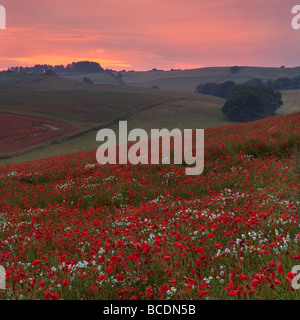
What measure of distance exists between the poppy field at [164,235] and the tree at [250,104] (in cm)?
8617

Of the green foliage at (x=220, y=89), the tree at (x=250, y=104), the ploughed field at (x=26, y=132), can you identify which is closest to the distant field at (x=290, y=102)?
the tree at (x=250, y=104)

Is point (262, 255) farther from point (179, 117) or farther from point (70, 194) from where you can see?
point (179, 117)

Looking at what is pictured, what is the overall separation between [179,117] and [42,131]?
41347mm

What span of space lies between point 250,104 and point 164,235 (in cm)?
10467

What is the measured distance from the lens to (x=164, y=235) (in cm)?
461

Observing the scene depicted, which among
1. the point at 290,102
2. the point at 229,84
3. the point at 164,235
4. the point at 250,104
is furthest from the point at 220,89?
the point at 164,235

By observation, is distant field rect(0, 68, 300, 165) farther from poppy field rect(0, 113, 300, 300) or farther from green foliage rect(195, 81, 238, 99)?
poppy field rect(0, 113, 300, 300)

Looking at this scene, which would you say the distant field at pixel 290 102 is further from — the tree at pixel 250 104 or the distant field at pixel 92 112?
the tree at pixel 250 104

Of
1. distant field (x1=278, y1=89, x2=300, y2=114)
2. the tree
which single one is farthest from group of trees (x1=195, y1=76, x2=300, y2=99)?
the tree
